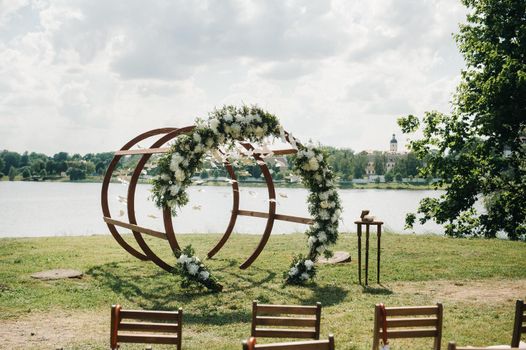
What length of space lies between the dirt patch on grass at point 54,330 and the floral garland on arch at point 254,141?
10.0ft

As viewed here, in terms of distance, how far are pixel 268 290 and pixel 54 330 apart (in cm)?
458

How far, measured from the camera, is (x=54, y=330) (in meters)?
8.64

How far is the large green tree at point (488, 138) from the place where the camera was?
1872 cm

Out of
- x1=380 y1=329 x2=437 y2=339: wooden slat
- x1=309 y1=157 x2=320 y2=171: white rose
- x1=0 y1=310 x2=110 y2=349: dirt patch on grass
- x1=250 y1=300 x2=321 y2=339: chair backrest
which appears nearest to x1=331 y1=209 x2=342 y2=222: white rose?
x1=309 y1=157 x2=320 y2=171: white rose

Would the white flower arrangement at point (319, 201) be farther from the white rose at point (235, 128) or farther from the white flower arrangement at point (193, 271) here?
the white flower arrangement at point (193, 271)

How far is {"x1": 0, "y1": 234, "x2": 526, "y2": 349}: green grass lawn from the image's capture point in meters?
8.52

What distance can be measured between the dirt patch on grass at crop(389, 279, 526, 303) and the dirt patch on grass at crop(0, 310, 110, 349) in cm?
623

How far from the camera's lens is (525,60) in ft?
62.8

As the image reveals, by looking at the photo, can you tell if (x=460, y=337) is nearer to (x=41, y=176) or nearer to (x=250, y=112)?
(x=250, y=112)

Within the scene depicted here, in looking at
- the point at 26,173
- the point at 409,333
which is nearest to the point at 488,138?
the point at 409,333

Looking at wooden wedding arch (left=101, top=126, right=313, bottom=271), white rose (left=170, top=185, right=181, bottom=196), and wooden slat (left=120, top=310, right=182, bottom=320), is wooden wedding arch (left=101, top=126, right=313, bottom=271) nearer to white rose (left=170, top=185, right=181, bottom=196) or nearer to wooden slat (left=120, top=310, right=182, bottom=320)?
white rose (left=170, top=185, right=181, bottom=196)

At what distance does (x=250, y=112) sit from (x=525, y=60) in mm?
12594

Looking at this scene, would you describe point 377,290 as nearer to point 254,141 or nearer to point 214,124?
point 254,141

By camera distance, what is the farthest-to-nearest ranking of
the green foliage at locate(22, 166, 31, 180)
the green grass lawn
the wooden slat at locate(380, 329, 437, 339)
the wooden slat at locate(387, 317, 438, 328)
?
1. the green foliage at locate(22, 166, 31, 180)
2. the green grass lawn
3. the wooden slat at locate(380, 329, 437, 339)
4. the wooden slat at locate(387, 317, 438, 328)
